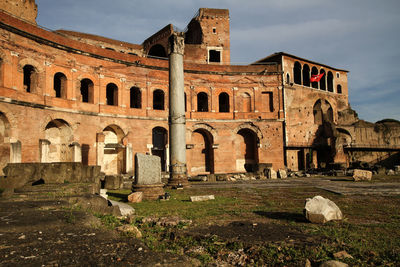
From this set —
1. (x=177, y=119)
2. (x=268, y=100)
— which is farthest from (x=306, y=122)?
(x=177, y=119)

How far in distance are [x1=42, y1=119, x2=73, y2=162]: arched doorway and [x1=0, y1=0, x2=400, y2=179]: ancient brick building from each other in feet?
0.20

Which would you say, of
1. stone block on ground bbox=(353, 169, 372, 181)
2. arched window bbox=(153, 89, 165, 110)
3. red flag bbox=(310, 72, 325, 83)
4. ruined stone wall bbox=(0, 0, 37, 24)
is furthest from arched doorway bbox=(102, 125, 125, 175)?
red flag bbox=(310, 72, 325, 83)

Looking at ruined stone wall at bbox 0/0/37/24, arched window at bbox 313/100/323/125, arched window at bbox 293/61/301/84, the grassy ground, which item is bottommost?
the grassy ground

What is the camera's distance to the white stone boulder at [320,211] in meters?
5.55

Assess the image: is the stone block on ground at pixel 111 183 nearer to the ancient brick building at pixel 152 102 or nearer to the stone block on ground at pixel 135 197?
the ancient brick building at pixel 152 102

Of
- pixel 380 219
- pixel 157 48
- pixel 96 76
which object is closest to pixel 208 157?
pixel 96 76

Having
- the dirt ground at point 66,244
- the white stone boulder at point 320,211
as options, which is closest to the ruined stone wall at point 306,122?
the white stone boulder at point 320,211

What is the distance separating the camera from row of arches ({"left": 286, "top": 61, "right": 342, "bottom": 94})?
29203 mm

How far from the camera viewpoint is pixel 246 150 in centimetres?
2583

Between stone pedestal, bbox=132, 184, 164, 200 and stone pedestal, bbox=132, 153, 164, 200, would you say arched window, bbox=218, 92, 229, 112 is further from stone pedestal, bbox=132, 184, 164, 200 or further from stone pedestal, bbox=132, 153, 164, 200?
stone pedestal, bbox=132, 184, 164, 200

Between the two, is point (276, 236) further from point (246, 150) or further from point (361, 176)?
point (246, 150)

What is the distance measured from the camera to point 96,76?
2088cm

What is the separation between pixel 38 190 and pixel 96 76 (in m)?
13.3

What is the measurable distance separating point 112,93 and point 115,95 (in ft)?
8.36
